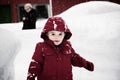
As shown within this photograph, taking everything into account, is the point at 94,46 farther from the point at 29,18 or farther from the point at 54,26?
the point at 29,18

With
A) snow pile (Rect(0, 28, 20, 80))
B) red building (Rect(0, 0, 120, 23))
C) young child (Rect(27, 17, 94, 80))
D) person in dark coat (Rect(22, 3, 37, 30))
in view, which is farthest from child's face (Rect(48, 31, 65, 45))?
red building (Rect(0, 0, 120, 23))

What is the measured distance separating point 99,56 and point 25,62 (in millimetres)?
1026

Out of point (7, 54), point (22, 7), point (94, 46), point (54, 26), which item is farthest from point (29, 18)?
point (22, 7)

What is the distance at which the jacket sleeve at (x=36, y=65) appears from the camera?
2.40 meters

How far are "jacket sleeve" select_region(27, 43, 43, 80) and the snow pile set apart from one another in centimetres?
36

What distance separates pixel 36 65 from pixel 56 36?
0.97ft

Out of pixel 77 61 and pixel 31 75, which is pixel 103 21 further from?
pixel 31 75

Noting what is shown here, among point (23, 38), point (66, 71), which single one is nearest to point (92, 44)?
point (23, 38)

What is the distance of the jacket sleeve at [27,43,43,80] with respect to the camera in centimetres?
240

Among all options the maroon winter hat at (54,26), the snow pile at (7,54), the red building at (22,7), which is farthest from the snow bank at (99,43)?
the red building at (22,7)

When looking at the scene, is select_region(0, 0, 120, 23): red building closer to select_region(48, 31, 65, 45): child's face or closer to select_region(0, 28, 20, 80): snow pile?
select_region(0, 28, 20, 80): snow pile

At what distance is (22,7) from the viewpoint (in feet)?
52.9

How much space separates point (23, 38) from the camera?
5109 mm

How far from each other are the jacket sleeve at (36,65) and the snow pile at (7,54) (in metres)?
0.36
